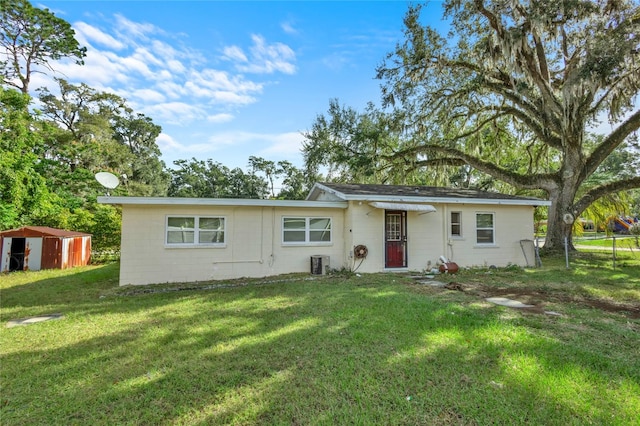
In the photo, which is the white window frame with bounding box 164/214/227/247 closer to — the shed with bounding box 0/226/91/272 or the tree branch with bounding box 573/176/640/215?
the shed with bounding box 0/226/91/272

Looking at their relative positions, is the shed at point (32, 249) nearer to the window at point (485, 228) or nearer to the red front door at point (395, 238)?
the red front door at point (395, 238)

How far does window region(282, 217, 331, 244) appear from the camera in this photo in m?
9.93

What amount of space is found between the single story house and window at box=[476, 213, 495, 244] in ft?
0.12

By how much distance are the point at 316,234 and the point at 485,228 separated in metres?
6.40

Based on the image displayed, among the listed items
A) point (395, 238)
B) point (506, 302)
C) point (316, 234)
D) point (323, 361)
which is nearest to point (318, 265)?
point (316, 234)

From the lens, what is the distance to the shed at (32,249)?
1099 centimetres

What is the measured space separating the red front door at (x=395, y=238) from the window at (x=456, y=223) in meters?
1.94

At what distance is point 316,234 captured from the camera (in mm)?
10258

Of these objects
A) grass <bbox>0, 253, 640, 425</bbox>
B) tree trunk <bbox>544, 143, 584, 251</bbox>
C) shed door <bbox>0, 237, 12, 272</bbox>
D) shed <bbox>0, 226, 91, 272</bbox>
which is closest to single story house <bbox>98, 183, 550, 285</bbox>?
grass <bbox>0, 253, 640, 425</bbox>

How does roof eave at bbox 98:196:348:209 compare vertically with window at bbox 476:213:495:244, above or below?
above

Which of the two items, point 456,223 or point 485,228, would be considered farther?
point 485,228

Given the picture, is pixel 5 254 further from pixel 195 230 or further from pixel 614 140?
pixel 614 140

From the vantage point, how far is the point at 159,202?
831 centimetres

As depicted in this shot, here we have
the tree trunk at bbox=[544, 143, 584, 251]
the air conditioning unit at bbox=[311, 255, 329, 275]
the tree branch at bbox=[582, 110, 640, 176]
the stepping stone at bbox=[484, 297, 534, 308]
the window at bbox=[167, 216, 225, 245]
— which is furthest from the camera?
the tree trunk at bbox=[544, 143, 584, 251]
